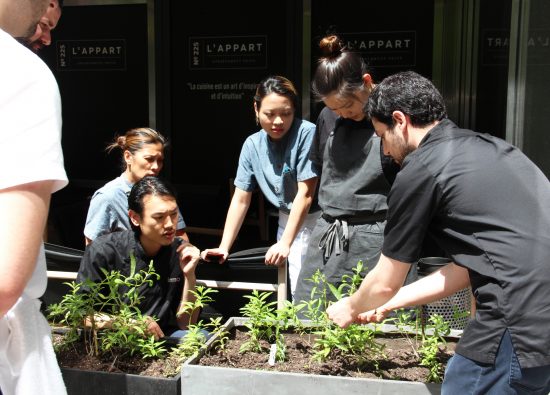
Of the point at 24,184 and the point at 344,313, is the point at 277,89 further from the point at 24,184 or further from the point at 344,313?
the point at 24,184

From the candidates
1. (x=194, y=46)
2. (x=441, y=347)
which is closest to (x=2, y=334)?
(x=441, y=347)

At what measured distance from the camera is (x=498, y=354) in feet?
5.09

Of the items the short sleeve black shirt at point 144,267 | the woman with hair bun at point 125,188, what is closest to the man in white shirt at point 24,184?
the short sleeve black shirt at point 144,267

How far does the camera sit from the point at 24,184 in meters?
1.03

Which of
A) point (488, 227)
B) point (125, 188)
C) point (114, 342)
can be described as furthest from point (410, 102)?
point (125, 188)

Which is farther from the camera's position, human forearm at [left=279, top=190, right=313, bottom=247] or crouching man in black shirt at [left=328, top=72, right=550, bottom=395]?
human forearm at [left=279, top=190, right=313, bottom=247]

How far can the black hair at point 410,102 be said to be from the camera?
68.8 inches

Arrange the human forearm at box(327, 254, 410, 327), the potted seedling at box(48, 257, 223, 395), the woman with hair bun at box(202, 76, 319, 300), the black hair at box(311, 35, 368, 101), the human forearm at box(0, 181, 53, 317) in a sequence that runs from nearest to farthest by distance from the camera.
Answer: the human forearm at box(0, 181, 53, 317)
the human forearm at box(327, 254, 410, 327)
the potted seedling at box(48, 257, 223, 395)
the black hair at box(311, 35, 368, 101)
the woman with hair bun at box(202, 76, 319, 300)

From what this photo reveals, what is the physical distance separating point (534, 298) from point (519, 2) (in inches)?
96.3

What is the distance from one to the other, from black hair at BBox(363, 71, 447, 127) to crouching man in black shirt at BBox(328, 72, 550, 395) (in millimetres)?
53

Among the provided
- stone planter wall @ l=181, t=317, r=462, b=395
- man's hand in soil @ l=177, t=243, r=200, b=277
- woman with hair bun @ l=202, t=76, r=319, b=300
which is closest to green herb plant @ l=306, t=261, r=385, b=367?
stone planter wall @ l=181, t=317, r=462, b=395

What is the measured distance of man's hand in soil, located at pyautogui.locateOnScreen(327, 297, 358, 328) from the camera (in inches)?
74.3

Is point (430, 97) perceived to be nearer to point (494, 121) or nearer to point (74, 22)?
point (494, 121)

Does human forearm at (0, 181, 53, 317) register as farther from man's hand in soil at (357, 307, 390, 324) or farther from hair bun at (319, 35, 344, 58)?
hair bun at (319, 35, 344, 58)
